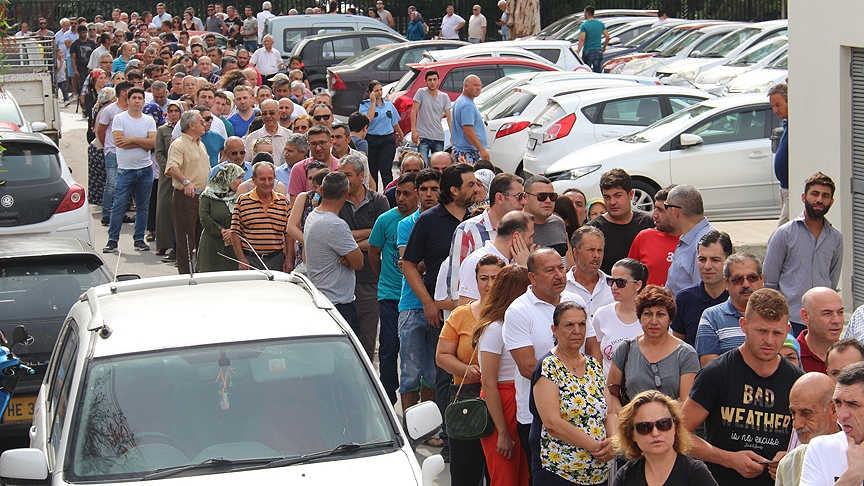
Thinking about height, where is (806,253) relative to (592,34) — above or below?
below

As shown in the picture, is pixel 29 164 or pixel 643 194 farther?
pixel 643 194

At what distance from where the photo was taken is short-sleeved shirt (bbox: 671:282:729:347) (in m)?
6.80

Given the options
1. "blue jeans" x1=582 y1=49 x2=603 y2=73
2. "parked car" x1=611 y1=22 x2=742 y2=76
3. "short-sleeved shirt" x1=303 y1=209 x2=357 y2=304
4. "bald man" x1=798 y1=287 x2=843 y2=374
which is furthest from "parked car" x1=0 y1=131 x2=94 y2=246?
"blue jeans" x1=582 y1=49 x2=603 y2=73

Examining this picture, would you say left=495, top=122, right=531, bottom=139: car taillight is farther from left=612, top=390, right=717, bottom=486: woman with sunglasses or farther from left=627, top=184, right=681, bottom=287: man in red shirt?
left=612, top=390, right=717, bottom=486: woman with sunglasses

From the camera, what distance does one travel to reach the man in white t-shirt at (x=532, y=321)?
6027mm

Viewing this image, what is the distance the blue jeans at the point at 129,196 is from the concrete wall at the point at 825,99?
8046mm

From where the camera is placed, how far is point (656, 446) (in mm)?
4738

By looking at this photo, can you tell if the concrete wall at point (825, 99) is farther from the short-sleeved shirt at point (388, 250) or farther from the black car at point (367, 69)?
the black car at point (367, 69)

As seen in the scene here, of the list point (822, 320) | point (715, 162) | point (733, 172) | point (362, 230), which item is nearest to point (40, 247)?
point (362, 230)

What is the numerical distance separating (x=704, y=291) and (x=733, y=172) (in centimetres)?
747

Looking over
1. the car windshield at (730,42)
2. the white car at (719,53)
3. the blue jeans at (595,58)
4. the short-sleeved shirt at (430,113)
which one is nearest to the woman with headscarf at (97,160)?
the short-sleeved shirt at (430,113)

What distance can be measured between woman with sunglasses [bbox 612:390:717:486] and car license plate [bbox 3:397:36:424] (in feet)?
13.7

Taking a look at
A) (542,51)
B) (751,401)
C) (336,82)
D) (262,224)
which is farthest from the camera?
(542,51)

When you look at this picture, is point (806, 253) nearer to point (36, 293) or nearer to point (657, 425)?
point (657, 425)
